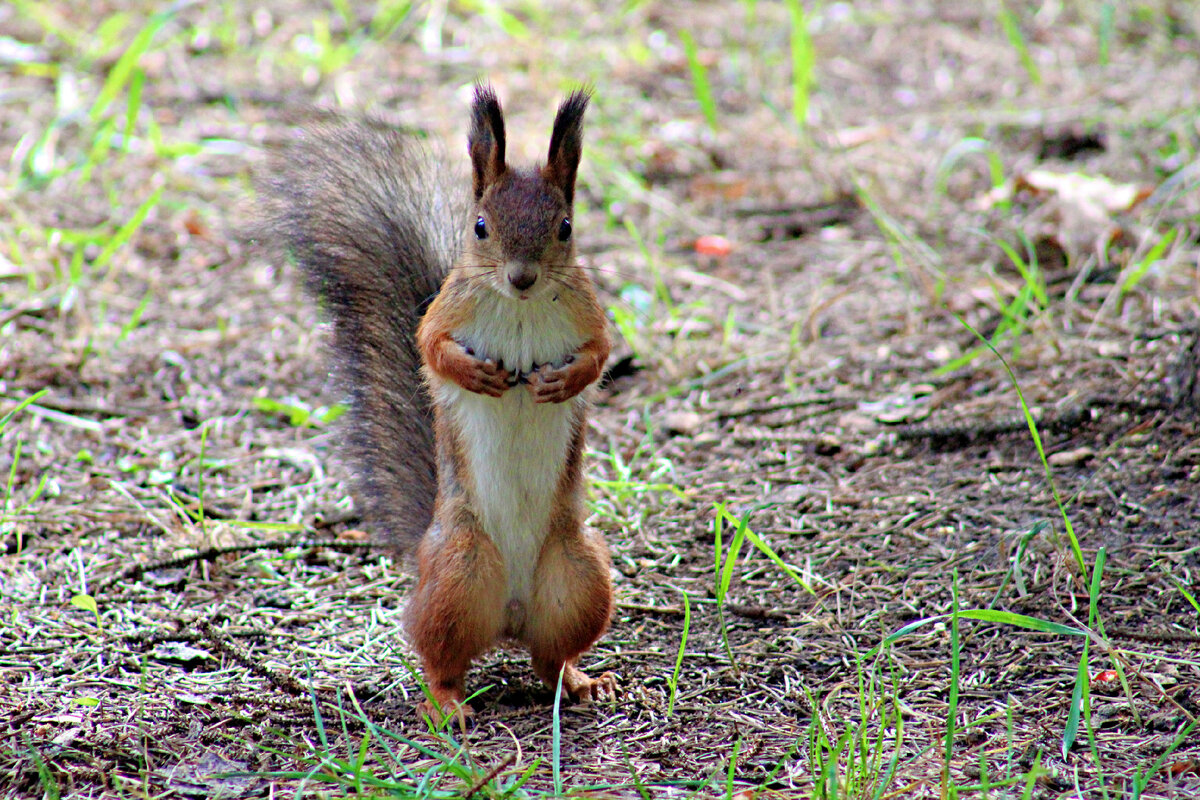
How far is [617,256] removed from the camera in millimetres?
3824

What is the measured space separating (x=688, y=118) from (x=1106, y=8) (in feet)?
5.52

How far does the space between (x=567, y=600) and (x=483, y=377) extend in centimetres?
39

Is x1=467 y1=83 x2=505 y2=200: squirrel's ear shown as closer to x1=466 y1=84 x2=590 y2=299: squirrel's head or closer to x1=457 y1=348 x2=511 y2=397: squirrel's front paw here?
x1=466 y1=84 x2=590 y2=299: squirrel's head

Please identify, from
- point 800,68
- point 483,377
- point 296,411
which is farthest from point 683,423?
point 800,68

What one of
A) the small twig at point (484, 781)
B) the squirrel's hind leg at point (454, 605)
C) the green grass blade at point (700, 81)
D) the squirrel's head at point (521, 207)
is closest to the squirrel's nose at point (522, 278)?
the squirrel's head at point (521, 207)

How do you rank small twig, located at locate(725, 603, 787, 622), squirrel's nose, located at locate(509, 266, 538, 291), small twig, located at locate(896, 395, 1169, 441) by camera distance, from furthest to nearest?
small twig, located at locate(896, 395, 1169, 441), small twig, located at locate(725, 603, 787, 622), squirrel's nose, located at locate(509, 266, 538, 291)

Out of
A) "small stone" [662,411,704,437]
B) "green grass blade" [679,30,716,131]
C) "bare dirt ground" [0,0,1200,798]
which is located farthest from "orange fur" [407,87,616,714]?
"green grass blade" [679,30,716,131]

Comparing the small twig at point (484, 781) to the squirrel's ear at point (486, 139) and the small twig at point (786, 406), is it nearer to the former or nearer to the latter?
the squirrel's ear at point (486, 139)

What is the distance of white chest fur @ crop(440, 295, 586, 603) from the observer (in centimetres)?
199

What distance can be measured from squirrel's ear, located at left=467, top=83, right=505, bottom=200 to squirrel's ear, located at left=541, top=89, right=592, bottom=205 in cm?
8

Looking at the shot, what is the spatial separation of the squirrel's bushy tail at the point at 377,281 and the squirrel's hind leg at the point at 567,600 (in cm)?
33

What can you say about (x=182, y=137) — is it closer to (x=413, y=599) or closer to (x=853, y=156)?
(x=853, y=156)

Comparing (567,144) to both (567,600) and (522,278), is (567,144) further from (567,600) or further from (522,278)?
(567,600)

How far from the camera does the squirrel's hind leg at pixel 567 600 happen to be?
204 cm
